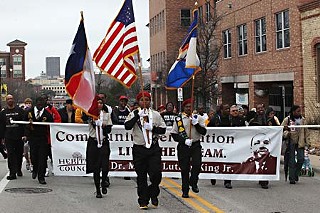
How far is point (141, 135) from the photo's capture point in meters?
9.44

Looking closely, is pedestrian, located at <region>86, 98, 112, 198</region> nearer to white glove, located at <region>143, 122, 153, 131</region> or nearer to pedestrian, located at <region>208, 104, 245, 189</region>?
white glove, located at <region>143, 122, 153, 131</region>

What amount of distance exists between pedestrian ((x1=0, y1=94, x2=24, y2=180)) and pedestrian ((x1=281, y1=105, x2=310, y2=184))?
6074 millimetres

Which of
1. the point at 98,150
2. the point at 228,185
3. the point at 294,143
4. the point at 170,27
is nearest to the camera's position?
the point at 98,150

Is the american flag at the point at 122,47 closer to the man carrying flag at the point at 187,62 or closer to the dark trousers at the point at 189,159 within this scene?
the man carrying flag at the point at 187,62

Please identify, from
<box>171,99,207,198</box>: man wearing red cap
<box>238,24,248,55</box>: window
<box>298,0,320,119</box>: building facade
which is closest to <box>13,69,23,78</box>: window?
<box>238,24,248,55</box>: window

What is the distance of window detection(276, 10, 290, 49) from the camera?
979 inches

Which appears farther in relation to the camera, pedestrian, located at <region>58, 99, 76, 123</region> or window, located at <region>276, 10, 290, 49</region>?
window, located at <region>276, 10, 290, 49</region>

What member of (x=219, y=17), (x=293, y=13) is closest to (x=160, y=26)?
(x=219, y=17)

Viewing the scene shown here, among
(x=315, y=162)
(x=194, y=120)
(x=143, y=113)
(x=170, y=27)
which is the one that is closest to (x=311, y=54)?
(x=315, y=162)

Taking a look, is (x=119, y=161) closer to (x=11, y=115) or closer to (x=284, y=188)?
(x=11, y=115)

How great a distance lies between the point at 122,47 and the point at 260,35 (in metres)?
18.6

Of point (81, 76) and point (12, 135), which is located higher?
point (81, 76)

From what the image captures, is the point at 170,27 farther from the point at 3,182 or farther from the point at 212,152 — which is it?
the point at 3,182

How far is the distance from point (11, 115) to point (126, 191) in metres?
3.68
